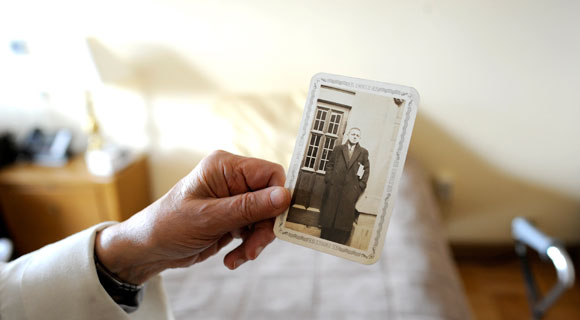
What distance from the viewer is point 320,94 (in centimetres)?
56

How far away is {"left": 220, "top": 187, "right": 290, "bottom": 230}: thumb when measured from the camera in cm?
56

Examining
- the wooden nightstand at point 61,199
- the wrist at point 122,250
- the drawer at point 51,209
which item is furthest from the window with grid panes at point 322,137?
the drawer at point 51,209

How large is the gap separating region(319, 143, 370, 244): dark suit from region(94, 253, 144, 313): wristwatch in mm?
402

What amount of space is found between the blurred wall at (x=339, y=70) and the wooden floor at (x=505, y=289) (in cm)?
16

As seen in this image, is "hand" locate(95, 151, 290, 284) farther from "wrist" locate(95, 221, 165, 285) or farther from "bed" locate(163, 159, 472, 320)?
"bed" locate(163, 159, 472, 320)

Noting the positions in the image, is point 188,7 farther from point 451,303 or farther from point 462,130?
point 451,303

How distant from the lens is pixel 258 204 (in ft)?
1.84

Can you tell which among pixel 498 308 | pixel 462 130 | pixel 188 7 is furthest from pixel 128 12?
pixel 498 308

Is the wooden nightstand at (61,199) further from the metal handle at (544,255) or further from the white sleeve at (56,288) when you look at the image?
the metal handle at (544,255)

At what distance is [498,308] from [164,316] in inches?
61.1

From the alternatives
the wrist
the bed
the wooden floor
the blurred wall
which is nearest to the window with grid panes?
the wrist

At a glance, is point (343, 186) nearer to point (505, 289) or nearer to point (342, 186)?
point (342, 186)

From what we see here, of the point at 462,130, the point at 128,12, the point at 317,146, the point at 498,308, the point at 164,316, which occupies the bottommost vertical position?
the point at 498,308

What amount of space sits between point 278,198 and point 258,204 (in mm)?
35
